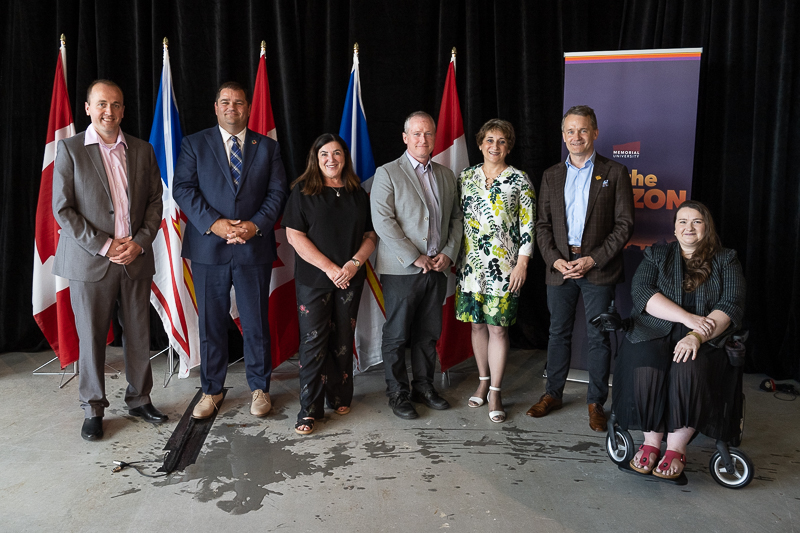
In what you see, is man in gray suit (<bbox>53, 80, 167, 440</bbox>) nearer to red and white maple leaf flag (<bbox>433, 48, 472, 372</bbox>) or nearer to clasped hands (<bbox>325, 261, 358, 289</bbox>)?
clasped hands (<bbox>325, 261, 358, 289</bbox>)

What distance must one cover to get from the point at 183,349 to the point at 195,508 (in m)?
1.59

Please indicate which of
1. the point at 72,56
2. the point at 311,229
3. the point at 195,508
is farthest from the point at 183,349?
the point at 72,56

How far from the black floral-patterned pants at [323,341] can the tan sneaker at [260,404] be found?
0.27 m

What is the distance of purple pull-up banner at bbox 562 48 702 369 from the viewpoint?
12.1 feet

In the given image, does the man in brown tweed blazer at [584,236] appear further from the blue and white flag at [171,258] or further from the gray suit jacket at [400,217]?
the blue and white flag at [171,258]

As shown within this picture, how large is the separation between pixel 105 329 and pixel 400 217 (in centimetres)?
166

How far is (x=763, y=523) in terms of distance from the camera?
2.35 metres

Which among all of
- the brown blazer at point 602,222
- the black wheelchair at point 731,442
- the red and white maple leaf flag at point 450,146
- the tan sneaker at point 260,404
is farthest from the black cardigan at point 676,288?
the tan sneaker at point 260,404

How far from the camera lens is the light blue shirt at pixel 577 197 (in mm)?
3271

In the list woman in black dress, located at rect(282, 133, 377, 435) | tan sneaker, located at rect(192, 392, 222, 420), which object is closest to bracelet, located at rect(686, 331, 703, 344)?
woman in black dress, located at rect(282, 133, 377, 435)

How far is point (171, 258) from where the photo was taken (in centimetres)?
382

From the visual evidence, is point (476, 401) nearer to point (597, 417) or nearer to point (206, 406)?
point (597, 417)

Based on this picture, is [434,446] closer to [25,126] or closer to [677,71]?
[677,71]

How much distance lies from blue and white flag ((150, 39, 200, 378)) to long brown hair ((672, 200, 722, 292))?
2919mm
